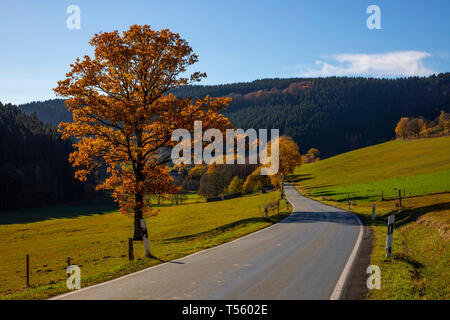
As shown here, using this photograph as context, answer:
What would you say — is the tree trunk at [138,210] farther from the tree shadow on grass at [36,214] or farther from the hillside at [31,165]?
the hillside at [31,165]

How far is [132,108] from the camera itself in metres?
19.1

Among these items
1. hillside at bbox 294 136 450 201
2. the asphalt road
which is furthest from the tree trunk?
hillside at bbox 294 136 450 201

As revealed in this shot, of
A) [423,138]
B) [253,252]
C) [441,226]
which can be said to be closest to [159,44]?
[253,252]

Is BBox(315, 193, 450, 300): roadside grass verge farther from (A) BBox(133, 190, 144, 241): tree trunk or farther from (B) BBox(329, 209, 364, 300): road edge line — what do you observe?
(A) BBox(133, 190, 144, 241): tree trunk

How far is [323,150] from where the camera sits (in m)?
198

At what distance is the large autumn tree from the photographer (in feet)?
63.8

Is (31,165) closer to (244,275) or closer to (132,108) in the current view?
(132,108)

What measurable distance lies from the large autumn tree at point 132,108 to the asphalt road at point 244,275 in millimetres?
9286

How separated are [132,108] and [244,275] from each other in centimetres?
1330

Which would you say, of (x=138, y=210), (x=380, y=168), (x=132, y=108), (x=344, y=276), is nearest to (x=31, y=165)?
(x=138, y=210)

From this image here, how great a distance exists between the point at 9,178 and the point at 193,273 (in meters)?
97.6

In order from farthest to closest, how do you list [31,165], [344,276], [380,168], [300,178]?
[300,178], [31,165], [380,168], [344,276]

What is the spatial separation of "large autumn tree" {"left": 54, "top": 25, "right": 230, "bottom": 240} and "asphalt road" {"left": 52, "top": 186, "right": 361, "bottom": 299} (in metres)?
9.29
